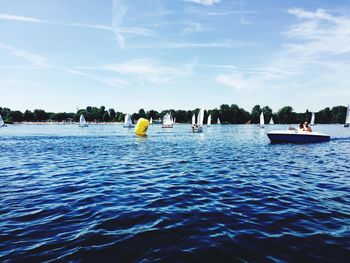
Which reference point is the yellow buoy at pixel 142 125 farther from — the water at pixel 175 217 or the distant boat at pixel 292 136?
the water at pixel 175 217

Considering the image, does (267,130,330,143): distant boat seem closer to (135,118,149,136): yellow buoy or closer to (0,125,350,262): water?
(0,125,350,262): water

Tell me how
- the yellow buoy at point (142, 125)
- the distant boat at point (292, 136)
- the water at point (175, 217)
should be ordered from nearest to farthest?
the water at point (175, 217), the distant boat at point (292, 136), the yellow buoy at point (142, 125)

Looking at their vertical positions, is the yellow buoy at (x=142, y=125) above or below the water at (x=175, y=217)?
above

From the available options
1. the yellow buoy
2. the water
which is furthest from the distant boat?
the yellow buoy

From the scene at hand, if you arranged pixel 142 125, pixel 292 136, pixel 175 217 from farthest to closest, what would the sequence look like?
pixel 142 125 < pixel 292 136 < pixel 175 217

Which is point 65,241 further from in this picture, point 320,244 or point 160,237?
point 320,244

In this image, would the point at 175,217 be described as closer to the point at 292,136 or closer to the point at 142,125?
the point at 292,136

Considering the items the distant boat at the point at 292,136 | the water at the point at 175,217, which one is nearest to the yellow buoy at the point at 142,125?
the distant boat at the point at 292,136

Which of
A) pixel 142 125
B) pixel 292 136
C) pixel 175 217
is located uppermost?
pixel 142 125

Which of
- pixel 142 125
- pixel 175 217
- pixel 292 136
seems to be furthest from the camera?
pixel 142 125

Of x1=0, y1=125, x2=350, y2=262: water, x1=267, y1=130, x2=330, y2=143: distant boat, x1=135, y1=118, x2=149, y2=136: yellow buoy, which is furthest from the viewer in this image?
x1=135, y1=118, x2=149, y2=136: yellow buoy

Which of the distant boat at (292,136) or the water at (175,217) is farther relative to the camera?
the distant boat at (292,136)

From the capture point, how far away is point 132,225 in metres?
8.68

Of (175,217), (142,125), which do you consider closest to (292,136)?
(175,217)
